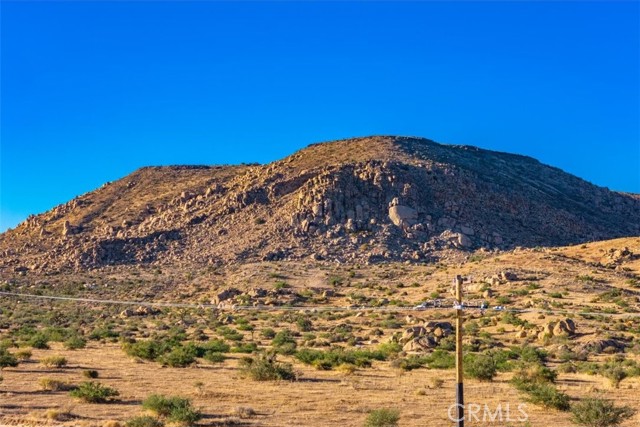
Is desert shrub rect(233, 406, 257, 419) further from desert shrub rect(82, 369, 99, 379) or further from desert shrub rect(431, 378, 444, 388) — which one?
desert shrub rect(82, 369, 99, 379)

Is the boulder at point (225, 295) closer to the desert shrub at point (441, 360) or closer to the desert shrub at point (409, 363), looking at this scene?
the desert shrub at point (441, 360)

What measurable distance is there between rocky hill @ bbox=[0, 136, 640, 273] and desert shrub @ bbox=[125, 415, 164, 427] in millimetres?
49231

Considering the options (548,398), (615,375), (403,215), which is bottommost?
(548,398)

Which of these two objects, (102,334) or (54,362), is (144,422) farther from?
(102,334)

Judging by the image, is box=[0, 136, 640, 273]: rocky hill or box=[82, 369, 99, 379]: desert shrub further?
box=[0, 136, 640, 273]: rocky hill

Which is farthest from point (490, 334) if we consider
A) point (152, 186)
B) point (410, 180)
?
point (152, 186)

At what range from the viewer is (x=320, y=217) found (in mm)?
73812

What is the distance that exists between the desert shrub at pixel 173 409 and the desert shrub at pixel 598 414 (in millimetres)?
10277

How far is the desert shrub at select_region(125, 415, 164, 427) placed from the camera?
1779 cm

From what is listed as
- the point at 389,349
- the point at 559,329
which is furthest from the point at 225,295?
the point at 559,329

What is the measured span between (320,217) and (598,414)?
55893 mm

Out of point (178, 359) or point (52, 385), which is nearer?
point (52, 385)

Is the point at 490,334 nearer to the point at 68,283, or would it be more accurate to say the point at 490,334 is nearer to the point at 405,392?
the point at 405,392

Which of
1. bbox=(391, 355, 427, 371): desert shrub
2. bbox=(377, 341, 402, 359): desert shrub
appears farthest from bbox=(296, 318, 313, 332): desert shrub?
bbox=(391, 355, 427, 371): desert shrub
